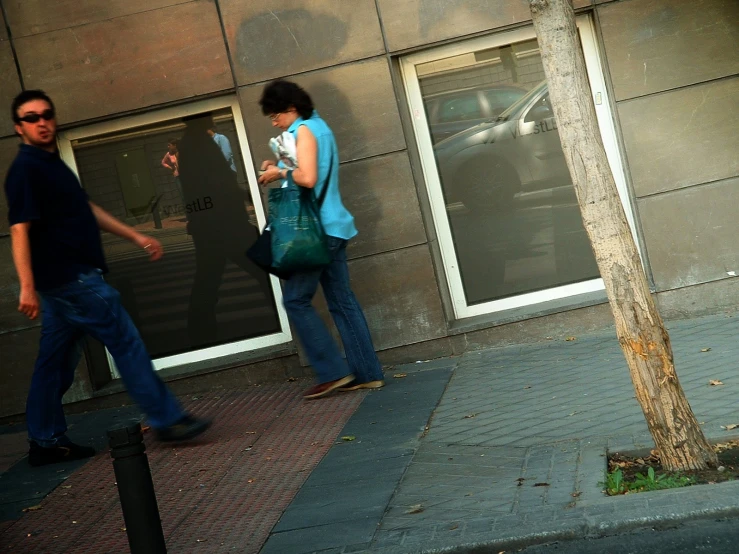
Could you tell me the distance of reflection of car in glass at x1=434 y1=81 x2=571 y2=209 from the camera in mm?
8781

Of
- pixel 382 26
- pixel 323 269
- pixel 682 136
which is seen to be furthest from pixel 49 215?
pixel 682 136

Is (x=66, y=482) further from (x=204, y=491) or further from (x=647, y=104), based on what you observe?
(x=647, y=104)

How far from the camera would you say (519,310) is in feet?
28.6

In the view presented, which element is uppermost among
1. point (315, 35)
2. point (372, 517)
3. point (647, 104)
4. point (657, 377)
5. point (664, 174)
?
point (315, 35)

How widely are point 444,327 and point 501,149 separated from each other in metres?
1.55

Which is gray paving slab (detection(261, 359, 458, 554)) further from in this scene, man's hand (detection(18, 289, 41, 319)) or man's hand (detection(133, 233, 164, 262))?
man's hand (detection(18, 289, 41, 319))

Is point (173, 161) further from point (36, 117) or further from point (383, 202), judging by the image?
point (36, 117)

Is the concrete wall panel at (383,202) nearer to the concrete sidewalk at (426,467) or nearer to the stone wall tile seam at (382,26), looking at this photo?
the stone wall tile seam at (382,26)

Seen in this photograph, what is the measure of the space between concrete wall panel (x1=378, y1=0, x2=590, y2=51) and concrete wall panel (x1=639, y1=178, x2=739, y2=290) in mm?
Result: 1856

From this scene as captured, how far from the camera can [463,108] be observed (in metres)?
8.80

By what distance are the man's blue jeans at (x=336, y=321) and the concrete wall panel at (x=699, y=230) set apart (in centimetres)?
250

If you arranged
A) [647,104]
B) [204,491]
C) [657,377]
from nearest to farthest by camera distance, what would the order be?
[657,377] → [204,491] → [647,104]

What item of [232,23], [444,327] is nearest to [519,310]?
[444,327]

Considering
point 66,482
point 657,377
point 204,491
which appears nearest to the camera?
point 657,377
